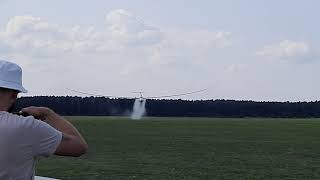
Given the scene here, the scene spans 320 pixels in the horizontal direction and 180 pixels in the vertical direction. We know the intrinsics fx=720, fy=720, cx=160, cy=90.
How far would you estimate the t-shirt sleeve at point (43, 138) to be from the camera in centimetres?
293

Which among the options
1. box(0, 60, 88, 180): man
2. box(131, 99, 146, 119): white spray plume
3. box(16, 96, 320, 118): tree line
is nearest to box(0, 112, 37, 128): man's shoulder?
box(0, 60, 88, 180): man

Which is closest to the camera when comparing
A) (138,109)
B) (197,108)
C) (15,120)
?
(15,120)

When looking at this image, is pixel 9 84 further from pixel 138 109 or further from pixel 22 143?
pixel 138 109

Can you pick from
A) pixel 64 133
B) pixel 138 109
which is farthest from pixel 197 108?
pixel 64 133

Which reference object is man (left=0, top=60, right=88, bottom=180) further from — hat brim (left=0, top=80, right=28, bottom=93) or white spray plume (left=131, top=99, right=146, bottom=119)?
white spray plume (left=131, top=99, right=146, bottom=119)

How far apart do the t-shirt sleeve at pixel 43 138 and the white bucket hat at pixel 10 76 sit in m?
0.16

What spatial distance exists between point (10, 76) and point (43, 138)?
29 centimetres

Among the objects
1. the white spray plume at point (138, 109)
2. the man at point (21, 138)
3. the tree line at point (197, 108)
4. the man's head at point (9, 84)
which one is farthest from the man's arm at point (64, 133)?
the tree line at point (197, 108)

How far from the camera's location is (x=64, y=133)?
10.1 feet

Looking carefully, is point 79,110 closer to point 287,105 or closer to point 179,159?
point 287,105

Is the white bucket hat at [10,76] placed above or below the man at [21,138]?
above

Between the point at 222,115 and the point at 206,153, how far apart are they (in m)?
110

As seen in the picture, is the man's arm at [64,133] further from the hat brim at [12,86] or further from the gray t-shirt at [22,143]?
the hat brim at [12,86]

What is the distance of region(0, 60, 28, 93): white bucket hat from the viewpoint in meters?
2.97
